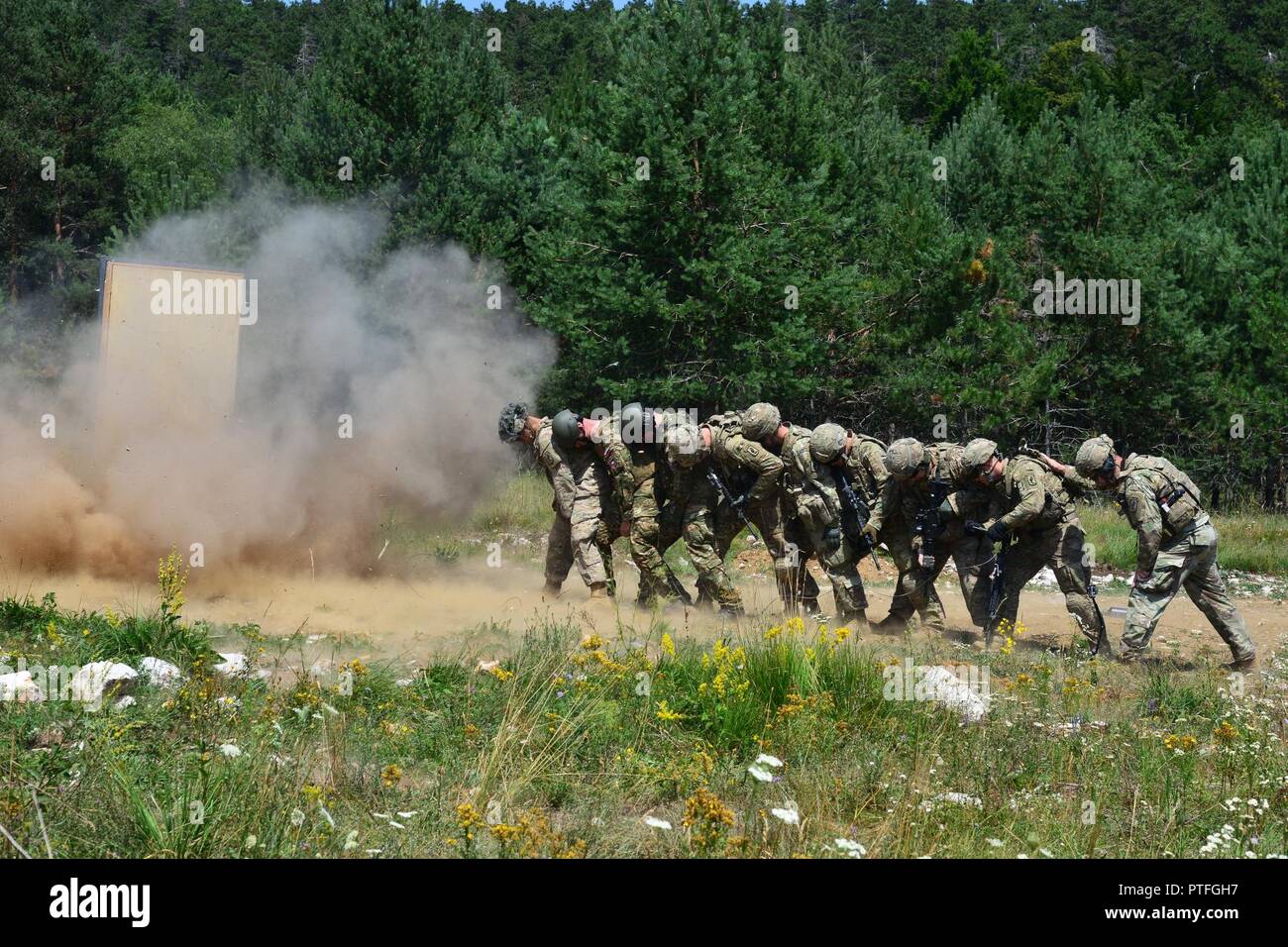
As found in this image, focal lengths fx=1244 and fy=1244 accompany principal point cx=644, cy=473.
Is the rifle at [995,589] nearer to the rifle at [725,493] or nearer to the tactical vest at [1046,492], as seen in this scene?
the tactical vest at [1046,492]

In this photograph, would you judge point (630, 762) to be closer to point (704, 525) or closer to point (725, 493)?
point (704, 525)

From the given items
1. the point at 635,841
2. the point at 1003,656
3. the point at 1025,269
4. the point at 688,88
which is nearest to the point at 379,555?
the point at 1003,656

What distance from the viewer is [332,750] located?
20.4 ft

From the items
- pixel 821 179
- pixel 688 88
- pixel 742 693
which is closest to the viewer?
pixel 742 693

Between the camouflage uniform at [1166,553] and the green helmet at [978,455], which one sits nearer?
the camouflage uniform at [1166,553]

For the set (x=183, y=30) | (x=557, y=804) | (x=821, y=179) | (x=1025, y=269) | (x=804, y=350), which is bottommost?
(x=557, y=804)

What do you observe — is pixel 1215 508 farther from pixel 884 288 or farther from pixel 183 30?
pixel 183 30

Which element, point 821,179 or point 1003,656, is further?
point 821,179

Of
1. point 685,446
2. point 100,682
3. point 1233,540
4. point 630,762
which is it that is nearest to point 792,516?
point 685,446

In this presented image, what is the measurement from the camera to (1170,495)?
376 inches

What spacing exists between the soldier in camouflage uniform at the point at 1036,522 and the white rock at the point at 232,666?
586 cm

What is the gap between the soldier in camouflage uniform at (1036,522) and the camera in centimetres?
1003

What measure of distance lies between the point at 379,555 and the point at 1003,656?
6.58 m
